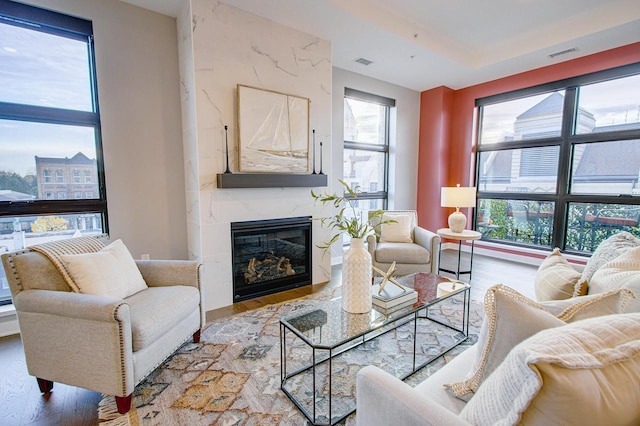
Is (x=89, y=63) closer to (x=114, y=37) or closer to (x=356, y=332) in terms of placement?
(x=114, y=37)

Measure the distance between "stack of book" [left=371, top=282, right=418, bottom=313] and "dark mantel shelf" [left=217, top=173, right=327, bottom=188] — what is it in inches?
64.0

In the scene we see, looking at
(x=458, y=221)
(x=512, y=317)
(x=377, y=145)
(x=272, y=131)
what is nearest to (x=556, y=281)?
(x=512, y=317)

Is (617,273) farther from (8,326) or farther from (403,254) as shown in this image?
(8,326)

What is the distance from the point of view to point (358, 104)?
4.70 m

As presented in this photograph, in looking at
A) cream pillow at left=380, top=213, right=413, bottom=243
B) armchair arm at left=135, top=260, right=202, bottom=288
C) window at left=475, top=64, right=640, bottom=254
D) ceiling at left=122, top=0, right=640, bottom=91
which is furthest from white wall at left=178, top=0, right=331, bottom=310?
window at left=475, top=64, right=640, bottom=254

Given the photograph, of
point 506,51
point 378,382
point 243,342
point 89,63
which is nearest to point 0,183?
point 89,63

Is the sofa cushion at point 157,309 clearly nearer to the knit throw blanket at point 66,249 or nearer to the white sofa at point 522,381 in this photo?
the knit throw blanket at point 66,249

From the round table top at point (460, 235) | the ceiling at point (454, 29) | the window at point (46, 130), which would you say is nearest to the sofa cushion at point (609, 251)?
the round table top at point (460, 235)

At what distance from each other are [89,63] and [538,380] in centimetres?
381

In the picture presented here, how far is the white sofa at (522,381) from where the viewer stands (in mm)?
551

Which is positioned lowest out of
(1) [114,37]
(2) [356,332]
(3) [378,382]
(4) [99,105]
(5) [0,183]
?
(2) [356,332]

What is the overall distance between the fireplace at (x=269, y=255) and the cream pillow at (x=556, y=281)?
7.72ft

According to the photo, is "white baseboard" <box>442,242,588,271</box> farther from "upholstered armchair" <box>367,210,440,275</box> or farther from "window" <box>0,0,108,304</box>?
"window" <box>0,0,108,304</box>

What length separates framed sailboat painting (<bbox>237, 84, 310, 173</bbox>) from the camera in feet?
9.89
